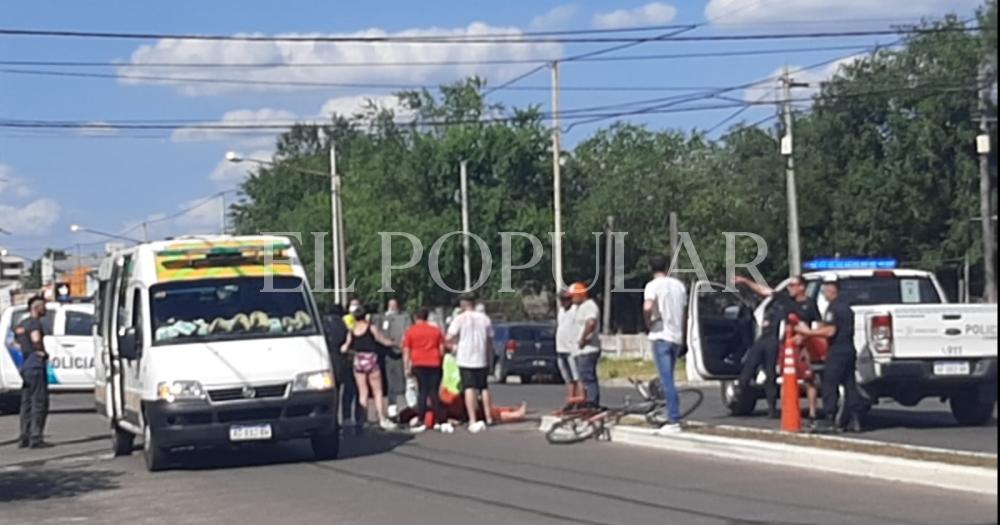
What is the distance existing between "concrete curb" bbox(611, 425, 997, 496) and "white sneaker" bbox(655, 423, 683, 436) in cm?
6

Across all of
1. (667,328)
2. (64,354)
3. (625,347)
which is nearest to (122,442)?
(667,328)

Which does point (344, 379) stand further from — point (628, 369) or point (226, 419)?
point (628, 369)

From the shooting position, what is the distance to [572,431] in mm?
18766

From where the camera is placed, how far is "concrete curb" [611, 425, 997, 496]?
41.6ft

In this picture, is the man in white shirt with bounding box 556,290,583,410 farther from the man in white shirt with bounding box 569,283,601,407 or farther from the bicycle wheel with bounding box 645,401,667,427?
the bicycle wheel with bounding box 645,401,667,427

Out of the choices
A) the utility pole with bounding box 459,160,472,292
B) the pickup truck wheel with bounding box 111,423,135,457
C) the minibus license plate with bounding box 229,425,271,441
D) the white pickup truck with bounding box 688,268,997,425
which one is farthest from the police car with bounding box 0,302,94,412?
the utility pole with bounding box 459,160,472,292

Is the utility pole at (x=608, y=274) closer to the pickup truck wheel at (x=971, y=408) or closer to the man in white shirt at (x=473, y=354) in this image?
the man in white shirt at (x=473, y=354)

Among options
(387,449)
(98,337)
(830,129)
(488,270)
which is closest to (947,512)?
(387,449)

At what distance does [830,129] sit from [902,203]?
5688mm

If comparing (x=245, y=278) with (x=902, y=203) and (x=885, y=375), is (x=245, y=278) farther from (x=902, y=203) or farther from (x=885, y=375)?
(x=902, y=203)

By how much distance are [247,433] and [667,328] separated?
469 centimetres

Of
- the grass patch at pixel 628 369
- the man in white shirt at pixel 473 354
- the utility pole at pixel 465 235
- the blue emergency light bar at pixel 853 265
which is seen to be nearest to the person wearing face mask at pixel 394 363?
the man in white shirt at pixel 473 354

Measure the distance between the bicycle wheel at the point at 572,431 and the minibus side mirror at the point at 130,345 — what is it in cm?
480

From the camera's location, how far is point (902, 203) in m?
75.4
